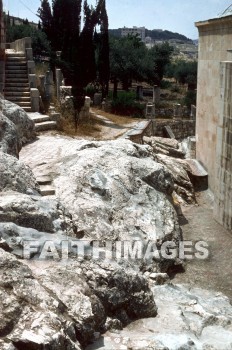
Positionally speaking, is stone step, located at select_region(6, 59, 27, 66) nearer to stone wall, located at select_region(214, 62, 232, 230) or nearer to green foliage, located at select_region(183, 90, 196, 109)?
stone wall, located at select_region(214, 62, 232, 230)

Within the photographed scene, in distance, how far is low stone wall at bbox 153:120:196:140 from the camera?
21.7m

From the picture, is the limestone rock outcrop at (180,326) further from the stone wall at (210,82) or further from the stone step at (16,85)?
the stone step at (16,85)

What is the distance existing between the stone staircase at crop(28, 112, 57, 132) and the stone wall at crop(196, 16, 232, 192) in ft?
14.0

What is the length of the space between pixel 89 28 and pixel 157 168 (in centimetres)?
1954

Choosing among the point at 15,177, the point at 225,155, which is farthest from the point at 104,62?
the point at 15,177

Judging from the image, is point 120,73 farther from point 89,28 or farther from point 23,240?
point 23,240

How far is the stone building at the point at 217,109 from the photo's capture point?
9.75 m

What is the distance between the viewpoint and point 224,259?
8031mm

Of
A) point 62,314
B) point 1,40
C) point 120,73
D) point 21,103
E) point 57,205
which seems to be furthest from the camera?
point 120,73

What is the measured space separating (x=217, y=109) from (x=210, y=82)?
1.16 m

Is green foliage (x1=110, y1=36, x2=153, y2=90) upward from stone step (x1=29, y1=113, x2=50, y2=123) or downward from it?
upward

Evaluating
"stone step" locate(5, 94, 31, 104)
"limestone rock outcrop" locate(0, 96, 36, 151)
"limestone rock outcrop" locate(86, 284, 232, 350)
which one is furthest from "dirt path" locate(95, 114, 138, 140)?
"limestone rock outcrop" locate(86, 284, 232, 350)

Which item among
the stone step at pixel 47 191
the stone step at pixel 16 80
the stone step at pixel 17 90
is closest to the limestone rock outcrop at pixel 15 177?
the stone step at pixel 47 191

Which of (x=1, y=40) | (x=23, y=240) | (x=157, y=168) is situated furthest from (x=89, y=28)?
(x=23, y=240)
